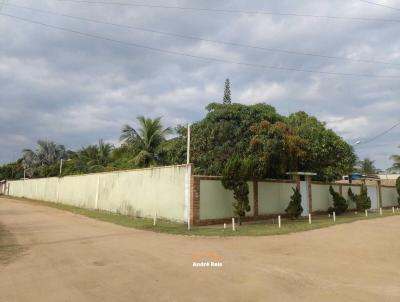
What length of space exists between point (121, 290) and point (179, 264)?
2478 mm

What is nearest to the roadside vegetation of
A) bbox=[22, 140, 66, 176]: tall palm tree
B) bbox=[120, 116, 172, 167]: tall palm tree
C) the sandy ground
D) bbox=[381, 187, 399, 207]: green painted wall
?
bbox=[120, 116, 172, 167]: tall palm tree

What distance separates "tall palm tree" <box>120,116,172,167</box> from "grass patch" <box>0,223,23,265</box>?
17.4 m

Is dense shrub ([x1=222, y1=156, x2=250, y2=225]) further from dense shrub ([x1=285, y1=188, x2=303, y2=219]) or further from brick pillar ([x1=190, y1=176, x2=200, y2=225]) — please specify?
dense shrub ([x1=285, y1=188, x2=303, y2=219])

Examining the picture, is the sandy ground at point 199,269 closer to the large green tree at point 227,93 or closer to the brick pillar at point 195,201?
the brick pillar at point 195,201

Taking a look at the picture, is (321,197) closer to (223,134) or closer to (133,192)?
(223,134)

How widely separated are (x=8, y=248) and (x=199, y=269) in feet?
19.8

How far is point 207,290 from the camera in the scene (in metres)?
6.81

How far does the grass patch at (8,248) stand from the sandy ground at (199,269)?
279 mm

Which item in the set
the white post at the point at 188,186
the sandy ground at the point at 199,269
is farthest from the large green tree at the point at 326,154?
the sandy ground at the point at 199,269

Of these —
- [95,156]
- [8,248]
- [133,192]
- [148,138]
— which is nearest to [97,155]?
[95,156]

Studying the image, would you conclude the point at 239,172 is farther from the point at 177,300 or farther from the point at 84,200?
the point at 84,200

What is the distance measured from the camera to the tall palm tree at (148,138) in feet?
104

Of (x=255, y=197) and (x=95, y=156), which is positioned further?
(x=95, y=156)

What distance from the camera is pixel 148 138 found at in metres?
32.1
